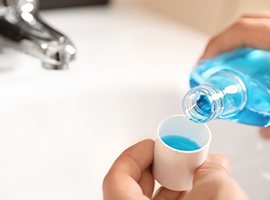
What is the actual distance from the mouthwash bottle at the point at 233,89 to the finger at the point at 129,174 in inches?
1.8

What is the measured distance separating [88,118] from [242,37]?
0.18 metres

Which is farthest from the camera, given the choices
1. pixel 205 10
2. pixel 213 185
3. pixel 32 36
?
pixel 205 10

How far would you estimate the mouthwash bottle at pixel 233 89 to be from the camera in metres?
0.39

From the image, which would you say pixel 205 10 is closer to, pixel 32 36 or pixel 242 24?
pixel 242 24

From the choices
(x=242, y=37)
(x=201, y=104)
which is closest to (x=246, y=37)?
(x=242, y=37)

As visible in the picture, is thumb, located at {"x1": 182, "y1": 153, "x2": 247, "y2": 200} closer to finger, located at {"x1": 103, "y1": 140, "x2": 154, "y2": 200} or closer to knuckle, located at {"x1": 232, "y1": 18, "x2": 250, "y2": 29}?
finger, located at {"x1": 103, "y1": 140, "x2": 154, "y2": 200}

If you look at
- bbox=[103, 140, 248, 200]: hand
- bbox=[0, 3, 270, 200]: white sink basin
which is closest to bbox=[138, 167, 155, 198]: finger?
bbox=[103, 140, 248, 200]: hand

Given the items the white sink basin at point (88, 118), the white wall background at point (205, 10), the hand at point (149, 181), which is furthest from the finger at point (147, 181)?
the white wall background at point (205, 10)

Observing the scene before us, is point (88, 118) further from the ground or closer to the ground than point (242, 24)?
closer to the ground

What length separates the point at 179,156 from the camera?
36 cm

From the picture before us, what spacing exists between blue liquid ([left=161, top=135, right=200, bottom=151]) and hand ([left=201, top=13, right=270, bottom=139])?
0.46 feet

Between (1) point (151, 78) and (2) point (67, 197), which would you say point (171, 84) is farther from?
(2) point (67, 197)

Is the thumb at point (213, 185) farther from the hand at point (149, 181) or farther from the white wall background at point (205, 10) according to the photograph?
the white wall background at point (205, 10)

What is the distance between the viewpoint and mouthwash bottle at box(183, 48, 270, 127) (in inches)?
15.3
